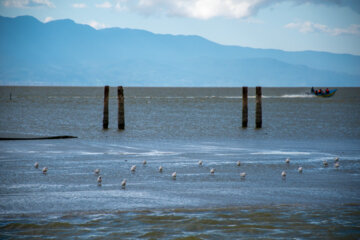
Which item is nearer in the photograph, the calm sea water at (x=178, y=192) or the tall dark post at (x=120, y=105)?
the calm sea water at (x=178, y=192)

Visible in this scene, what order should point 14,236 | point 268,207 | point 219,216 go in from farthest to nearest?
point 268,207
point 219,216
point 14,236

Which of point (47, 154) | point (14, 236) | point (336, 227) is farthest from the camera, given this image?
point (47, 154)

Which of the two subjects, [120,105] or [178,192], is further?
[120,105]

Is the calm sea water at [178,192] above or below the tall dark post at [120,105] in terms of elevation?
below

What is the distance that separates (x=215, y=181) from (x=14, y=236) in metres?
7.40

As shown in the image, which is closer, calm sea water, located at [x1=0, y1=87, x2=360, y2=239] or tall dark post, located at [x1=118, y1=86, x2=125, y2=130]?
calm sea water, located at [x1=0, y1=87, x2=360, y2=239]

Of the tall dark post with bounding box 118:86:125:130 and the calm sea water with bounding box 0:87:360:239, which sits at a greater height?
the tall dark post with bounding box 118:86:125:130

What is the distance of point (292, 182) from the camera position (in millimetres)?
16172

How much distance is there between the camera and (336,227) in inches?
437

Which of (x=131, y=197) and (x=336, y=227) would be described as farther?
(x=131, y=197)

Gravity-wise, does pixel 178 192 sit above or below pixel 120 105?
below

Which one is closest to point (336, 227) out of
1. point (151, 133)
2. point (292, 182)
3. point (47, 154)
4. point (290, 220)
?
point (290, 220)

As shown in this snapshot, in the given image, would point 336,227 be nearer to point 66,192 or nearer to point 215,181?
point 215,181

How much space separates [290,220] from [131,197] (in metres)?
4.36
